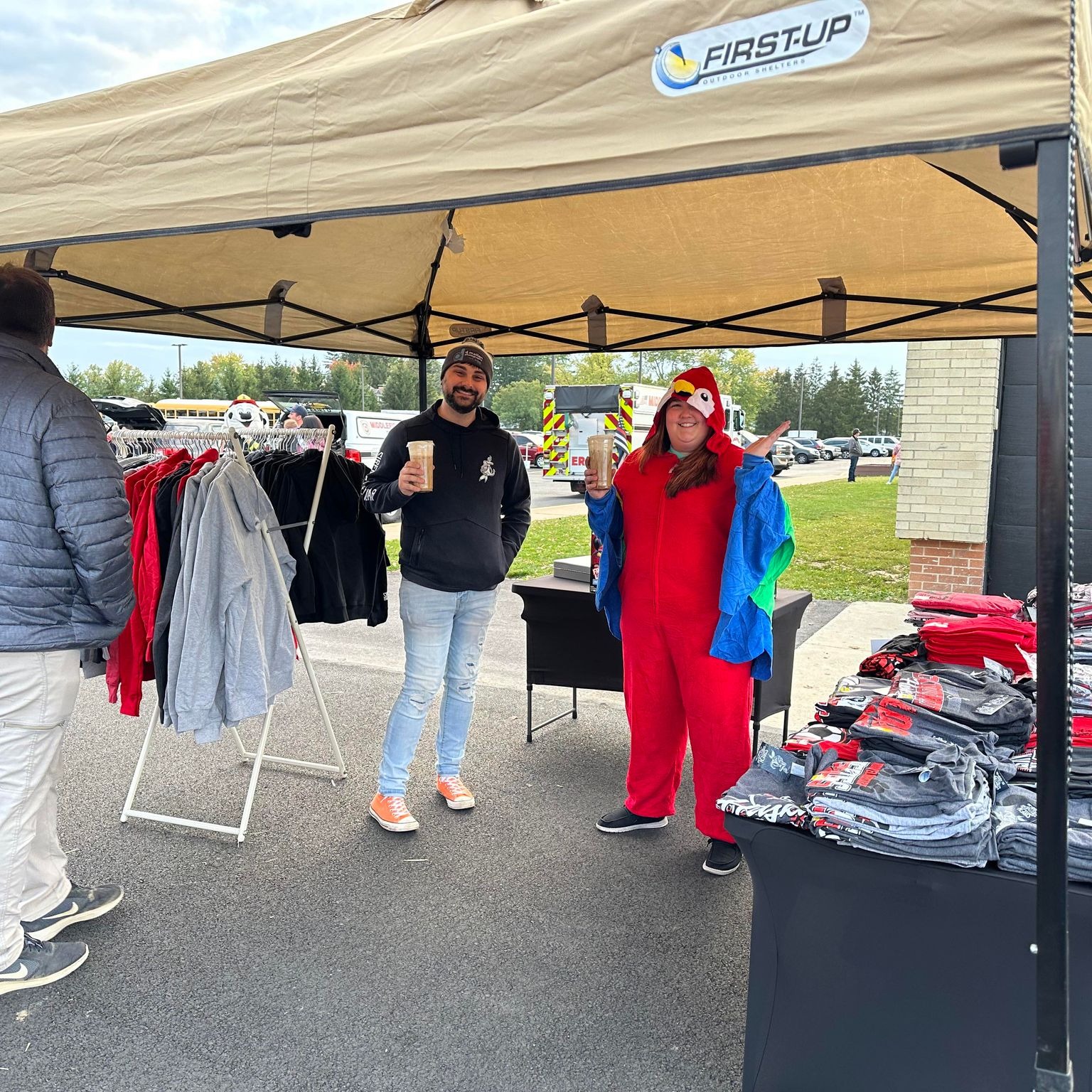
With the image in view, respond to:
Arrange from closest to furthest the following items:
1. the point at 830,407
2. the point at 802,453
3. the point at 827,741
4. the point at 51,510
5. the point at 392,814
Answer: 1. the point at 827,741
2. the point at 51,510
3. the point at 392,814
4. the point at 802,453
5. the point at 830,407

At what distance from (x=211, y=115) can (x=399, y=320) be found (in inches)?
121

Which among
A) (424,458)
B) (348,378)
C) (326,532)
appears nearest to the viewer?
(424,458)

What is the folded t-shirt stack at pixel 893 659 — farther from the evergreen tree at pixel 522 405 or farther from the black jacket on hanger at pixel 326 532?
the evergreen tree at pixel 522 405

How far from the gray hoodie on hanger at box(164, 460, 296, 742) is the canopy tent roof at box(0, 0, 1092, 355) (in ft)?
3.65

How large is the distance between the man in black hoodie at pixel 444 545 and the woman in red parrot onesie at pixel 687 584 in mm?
487

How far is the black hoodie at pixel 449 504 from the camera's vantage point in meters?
3.55

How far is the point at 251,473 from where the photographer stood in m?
3.38

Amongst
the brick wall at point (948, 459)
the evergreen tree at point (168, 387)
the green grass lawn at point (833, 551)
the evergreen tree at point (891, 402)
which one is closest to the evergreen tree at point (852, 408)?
the evergreen tree at point (891, 402)

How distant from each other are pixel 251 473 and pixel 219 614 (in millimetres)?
538

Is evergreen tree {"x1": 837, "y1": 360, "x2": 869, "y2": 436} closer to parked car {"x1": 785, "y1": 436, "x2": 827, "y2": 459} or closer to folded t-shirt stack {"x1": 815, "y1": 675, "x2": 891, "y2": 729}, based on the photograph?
parked car {"x1": 785, "y1": 436, "x2": 827, "y2": 459}

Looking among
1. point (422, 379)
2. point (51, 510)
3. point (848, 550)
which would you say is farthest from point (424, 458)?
point (848, 550)

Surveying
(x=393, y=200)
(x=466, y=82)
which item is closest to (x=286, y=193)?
(x=393, y=200)

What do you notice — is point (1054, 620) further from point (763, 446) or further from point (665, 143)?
point (763, 446)

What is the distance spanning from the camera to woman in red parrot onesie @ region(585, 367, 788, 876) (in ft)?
10.7
